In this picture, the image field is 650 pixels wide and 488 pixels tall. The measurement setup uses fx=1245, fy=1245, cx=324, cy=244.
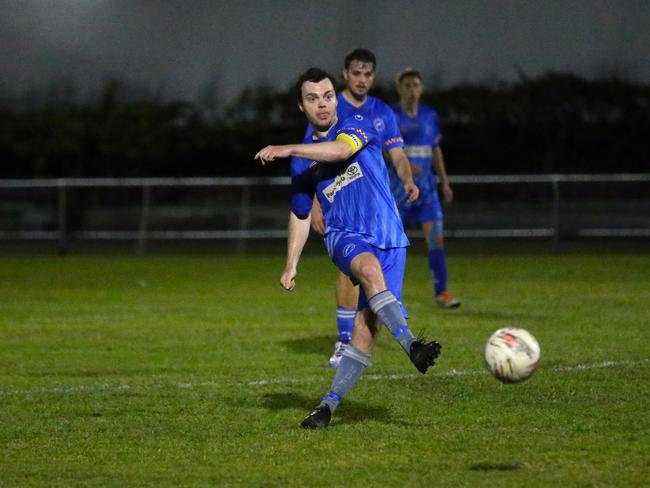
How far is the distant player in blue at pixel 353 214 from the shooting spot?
6.96m

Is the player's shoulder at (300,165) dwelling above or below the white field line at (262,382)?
above

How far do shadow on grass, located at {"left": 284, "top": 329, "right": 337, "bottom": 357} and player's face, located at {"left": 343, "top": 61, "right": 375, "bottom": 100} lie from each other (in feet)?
7.07

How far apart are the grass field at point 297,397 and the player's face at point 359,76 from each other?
7.06ft

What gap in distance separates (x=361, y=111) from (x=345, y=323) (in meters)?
1.75

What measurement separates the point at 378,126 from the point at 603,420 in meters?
3.82

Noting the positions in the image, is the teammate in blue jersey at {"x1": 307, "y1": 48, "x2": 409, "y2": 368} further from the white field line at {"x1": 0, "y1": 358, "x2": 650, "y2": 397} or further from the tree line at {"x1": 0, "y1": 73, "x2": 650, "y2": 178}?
the tree line at {"x1": 0, "y1": 73, "x2": 650, "y2": 178}

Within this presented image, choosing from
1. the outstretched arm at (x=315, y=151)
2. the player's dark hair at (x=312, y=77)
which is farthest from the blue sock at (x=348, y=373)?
the player's dark hair at (x=312, y=77)

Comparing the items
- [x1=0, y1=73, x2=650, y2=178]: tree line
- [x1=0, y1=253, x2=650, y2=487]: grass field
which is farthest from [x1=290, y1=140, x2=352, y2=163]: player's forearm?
[x1=0, y1=73, x2=650, y2=178]: tree line

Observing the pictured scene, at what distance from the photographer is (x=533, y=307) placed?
13680mm

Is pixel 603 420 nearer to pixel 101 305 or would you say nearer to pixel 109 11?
pixel 101 305

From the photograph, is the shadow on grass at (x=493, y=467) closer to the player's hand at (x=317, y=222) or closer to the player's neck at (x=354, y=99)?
the player's hand at (x=317, y=222)

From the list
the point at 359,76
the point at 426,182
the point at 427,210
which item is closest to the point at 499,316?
the point at 427,210

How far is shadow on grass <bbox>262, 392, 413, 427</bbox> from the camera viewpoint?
7.14 m

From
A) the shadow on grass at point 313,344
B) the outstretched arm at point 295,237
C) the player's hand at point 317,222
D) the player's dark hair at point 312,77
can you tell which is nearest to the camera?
the player's dark hair at point 312,77
